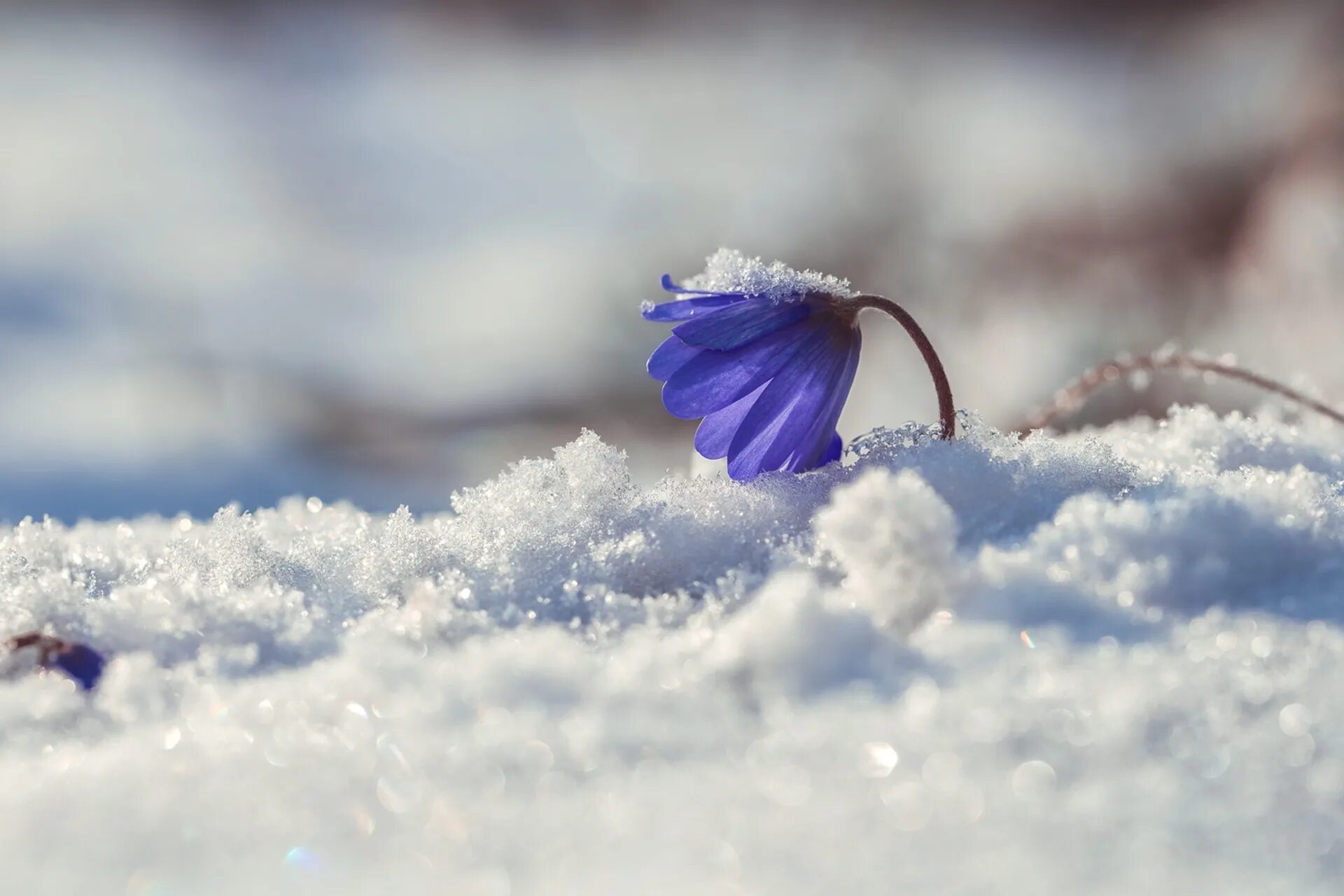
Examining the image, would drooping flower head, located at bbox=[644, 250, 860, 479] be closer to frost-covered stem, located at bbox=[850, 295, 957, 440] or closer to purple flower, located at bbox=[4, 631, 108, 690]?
frost-covered stem, located at bbox=[850, 295, 957, 440]

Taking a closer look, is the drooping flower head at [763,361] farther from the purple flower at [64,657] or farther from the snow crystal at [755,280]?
the purple flower at [64,657]

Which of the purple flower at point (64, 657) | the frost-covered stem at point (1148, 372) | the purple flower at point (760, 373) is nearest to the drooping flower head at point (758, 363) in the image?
the purple flower at point (760, 373)

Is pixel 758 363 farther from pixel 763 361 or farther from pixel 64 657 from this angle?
pixel 64 657

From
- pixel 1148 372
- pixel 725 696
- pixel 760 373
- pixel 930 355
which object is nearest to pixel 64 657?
pixel 725 696

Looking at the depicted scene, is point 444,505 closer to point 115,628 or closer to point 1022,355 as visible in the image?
point 1022,355

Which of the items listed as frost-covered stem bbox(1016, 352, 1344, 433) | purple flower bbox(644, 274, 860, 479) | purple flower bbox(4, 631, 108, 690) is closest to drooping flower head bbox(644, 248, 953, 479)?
purple flower bbox(644, 274, 860, 479)

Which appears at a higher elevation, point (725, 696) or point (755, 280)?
point (755, 280)

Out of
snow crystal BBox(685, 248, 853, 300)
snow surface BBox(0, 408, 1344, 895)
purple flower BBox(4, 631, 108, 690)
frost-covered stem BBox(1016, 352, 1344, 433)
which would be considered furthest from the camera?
frost-covered stem BBox(1016, 352, 1344, 433)
